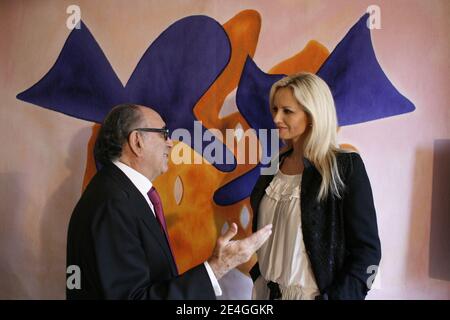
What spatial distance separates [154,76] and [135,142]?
68cm

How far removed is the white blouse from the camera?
4.98ft

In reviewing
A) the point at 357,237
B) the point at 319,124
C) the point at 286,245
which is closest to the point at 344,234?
the point at 357,237

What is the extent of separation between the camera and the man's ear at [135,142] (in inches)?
59.3

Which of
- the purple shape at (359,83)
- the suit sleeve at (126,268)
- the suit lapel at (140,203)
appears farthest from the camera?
the purple shape at (359,83)

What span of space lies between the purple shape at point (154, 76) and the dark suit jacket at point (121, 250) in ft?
2.38

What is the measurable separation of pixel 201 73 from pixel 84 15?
0.70 m

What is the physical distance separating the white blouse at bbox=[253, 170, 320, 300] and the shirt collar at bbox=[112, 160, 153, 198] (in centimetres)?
49

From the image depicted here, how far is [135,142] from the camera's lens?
4.94 feet

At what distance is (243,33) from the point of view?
79.0 inches

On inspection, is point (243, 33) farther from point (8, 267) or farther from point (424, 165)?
point (8, 267)

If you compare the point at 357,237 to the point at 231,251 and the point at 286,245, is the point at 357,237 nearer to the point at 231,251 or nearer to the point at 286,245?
the point at 286,245

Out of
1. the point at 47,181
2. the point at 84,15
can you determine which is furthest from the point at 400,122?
the point at 47,181

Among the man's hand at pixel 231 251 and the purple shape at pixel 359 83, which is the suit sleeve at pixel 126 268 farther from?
the purple shape at pixel 359 83
